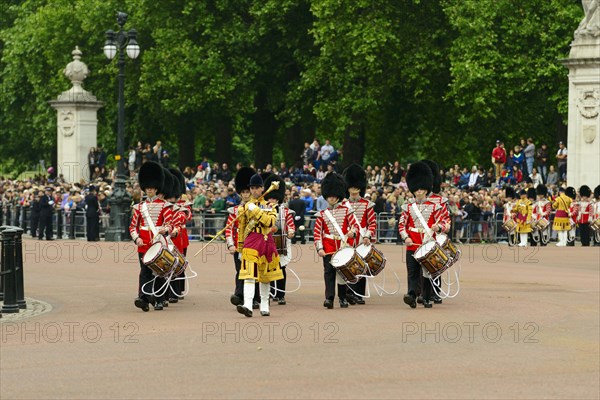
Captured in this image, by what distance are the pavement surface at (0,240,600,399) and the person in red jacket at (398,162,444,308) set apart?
376 mm

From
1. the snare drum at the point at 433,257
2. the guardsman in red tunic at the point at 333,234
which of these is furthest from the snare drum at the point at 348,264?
the snare drum at the point at 433,257

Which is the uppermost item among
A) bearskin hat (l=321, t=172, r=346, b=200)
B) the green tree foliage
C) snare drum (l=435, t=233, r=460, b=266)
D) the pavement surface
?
the green tree foliage

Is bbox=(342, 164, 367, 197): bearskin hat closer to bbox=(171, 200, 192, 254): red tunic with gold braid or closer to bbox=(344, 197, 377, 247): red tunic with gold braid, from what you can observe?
bbox=(344, 197, 377, 247): red tunic with gold braid

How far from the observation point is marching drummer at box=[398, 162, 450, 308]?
18.9 meters

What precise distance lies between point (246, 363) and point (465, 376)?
2.00 metres

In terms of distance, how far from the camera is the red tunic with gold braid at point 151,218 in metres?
18.8

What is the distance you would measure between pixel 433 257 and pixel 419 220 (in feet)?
1.75

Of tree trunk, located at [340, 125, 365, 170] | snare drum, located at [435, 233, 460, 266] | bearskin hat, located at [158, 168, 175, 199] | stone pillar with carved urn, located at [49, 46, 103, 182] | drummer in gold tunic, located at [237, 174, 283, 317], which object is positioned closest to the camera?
drummer in gold tunic, located at [237, 174, 283, 317]

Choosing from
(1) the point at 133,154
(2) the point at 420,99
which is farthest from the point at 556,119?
(1) the point at 133,154

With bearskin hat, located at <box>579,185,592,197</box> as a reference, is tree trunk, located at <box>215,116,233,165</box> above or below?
above

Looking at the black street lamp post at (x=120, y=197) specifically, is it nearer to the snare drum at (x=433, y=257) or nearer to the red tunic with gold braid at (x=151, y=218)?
the red tunic with gold braid at (x=151, y=218)

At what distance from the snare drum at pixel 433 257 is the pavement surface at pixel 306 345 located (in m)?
0.54

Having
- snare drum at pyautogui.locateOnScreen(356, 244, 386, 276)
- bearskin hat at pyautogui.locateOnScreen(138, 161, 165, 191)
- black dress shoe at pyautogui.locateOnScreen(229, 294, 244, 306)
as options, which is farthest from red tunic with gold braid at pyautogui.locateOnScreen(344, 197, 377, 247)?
bearskin hat at pyautogui.locateOnScreen(138, 161, 165, 191)


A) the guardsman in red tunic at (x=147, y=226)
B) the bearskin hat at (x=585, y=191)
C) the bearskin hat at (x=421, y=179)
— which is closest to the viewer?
the guardsman in red tunic at (x=147, y=226)
